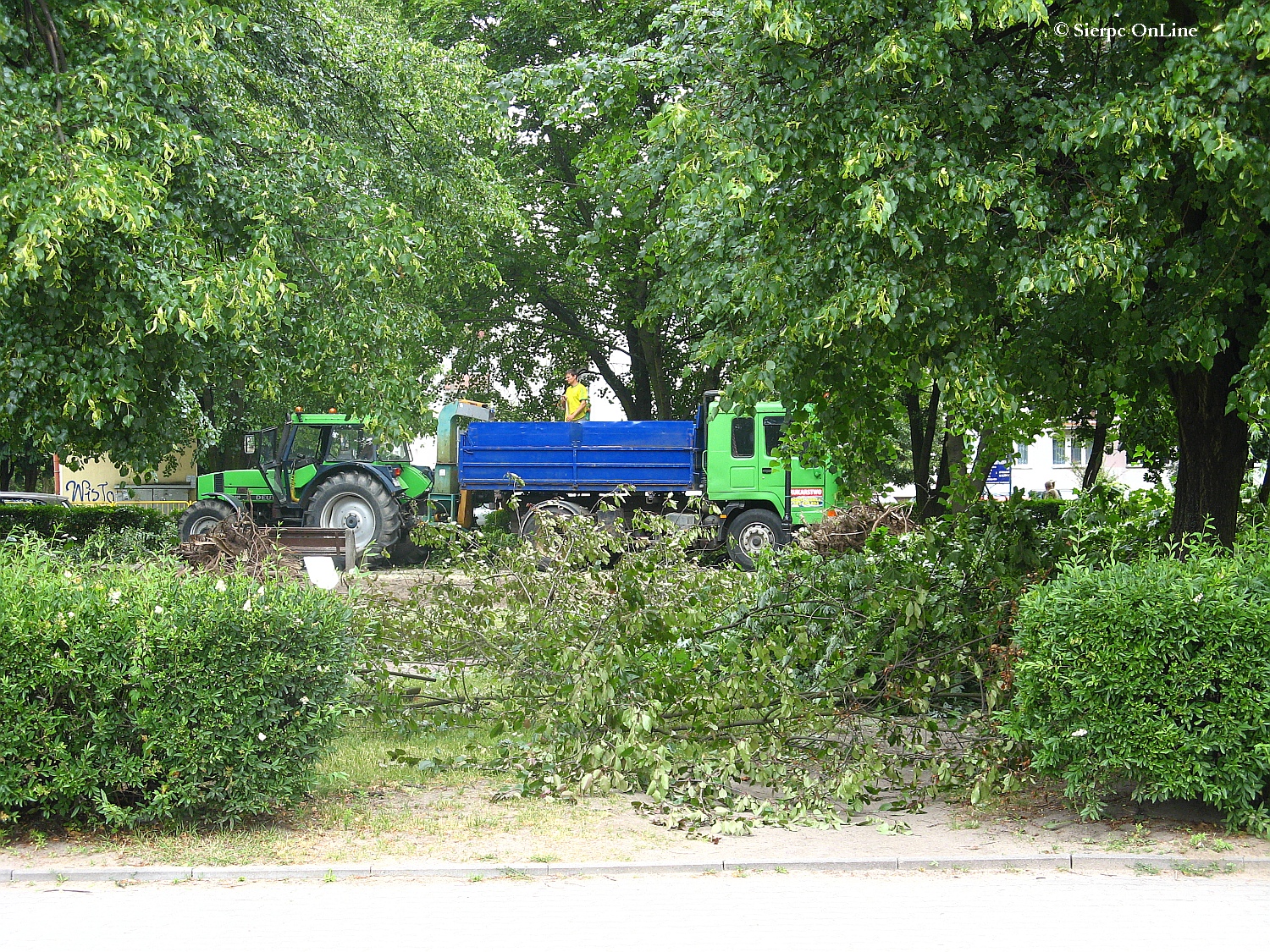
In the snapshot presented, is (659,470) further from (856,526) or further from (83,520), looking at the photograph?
(83,520)

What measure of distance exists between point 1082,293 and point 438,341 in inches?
755

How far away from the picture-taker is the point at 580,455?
19391 millimetres

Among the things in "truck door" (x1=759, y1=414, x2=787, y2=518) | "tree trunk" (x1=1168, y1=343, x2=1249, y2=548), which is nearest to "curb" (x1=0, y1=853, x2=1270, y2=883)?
"tree trunk" (x1=1168, y1=343, x2=1249, y2=548)

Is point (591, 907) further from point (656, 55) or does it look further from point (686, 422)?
point (686, 422)

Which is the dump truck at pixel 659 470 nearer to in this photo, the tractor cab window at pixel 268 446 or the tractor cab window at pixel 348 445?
the tractor cab window at pixel 348 445

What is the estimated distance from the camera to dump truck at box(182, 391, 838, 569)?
19.0m

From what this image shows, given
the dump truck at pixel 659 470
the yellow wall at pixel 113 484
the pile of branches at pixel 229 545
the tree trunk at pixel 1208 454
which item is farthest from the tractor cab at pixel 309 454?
the tree trunk at pixel 1208 454

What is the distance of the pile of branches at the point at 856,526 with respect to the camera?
12.0 metres

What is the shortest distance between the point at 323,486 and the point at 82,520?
5505 mm

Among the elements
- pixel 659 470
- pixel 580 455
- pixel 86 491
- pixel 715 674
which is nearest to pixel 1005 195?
pixel 715 674

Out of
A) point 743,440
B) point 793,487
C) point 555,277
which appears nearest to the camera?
point 793,487

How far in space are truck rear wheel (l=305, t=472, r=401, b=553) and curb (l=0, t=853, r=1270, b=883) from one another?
1438 centimetres

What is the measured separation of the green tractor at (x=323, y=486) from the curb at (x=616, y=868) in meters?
13.9

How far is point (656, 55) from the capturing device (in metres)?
9.09
